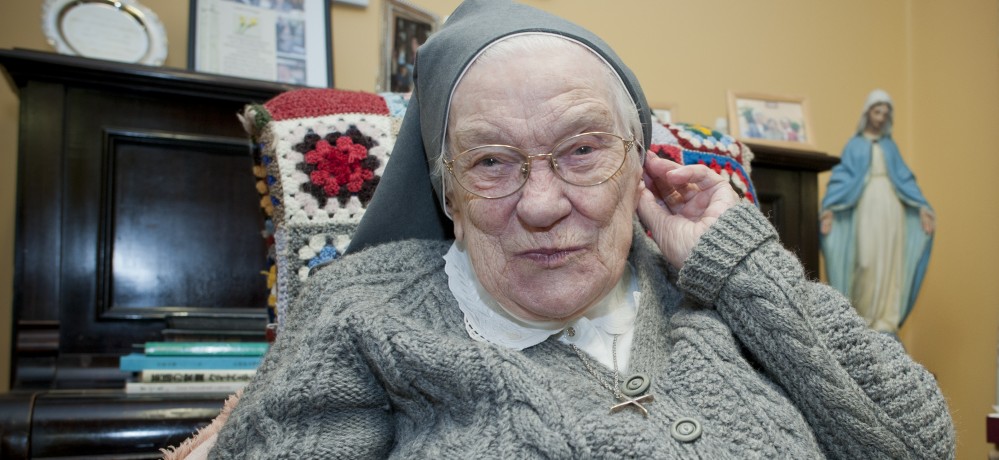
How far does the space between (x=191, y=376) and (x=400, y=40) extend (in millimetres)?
1263

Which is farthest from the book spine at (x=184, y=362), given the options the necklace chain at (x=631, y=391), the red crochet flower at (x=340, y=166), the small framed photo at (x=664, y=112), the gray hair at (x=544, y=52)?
the small framed photo at (x=664, y=112)

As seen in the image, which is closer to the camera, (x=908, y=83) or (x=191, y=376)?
(x=191, y=376)

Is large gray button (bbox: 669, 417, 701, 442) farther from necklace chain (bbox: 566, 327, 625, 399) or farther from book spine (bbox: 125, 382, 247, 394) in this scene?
book spine (bbox: 125, 382, 247, 394)

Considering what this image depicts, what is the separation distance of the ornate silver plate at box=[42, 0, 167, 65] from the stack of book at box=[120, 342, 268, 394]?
83cm

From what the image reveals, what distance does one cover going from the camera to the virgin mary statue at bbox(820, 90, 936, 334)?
3.04 meters

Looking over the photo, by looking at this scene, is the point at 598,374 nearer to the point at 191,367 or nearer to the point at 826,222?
the point at 191,367

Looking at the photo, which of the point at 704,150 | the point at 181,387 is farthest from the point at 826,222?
the point at 181,387

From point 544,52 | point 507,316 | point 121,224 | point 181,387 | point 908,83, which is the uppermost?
point 908,83

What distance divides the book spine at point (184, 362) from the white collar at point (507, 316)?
732 millimetres

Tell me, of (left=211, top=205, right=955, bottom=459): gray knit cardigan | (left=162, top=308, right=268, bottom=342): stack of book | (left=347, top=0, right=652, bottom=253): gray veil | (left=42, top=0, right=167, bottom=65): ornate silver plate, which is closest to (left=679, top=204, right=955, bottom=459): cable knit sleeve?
(left=211, top=205, right=955, bottom=459): gray knit cardigan

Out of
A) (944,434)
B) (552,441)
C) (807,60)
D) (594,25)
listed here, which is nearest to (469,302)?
(552,441)

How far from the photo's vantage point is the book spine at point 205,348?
1709 mm

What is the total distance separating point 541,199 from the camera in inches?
42.6

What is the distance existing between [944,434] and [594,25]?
7.32 feet
